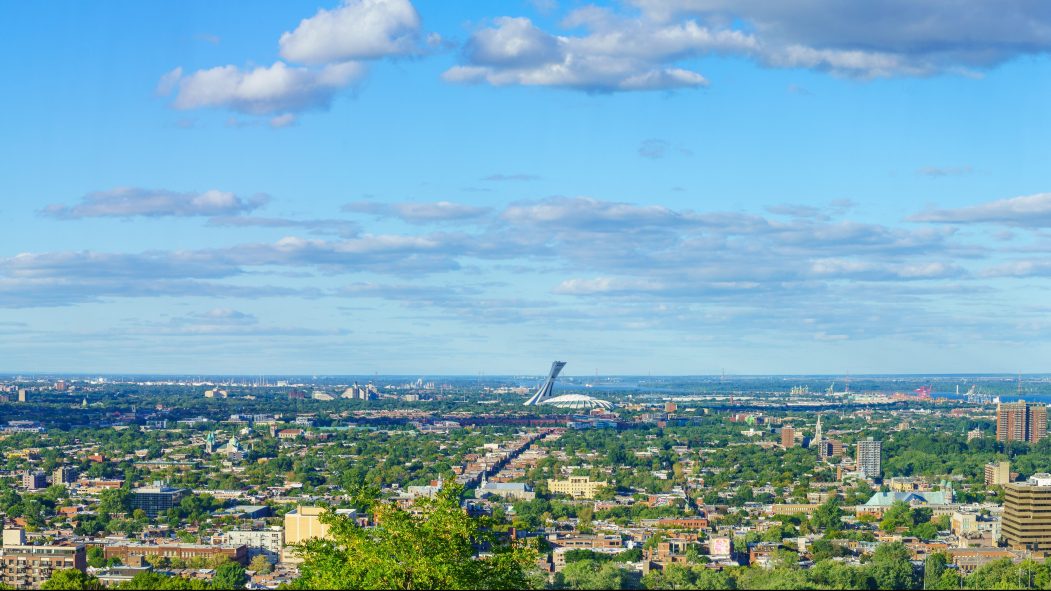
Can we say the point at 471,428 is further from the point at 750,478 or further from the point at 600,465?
the point at 750,478

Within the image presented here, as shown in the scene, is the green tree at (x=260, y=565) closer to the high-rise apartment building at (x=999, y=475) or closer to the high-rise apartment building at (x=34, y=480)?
the high-rise apartment building at (x=34, y=480)

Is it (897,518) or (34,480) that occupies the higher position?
(897,518)

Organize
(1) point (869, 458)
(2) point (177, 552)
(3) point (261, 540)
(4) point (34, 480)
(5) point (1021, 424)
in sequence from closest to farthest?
(2) point (177, 552)
(3) point (261, 540)
(4) point (34, 480)
(1) point (869, 458)
(5) point (1021, 424)

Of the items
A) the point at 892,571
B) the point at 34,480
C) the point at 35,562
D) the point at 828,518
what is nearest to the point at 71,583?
the point at 35,562

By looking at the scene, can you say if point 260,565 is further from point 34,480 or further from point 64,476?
point 64,476

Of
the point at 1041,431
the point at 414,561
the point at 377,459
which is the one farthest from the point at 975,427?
the point at 414,561

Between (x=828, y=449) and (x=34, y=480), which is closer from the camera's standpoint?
(x=34, y=480)
